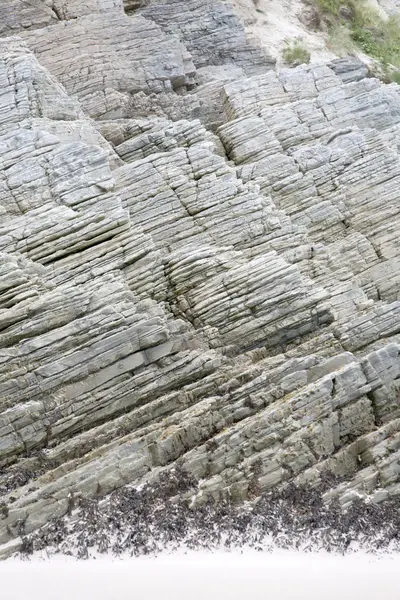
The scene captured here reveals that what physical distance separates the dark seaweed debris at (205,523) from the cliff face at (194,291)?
0.37 m

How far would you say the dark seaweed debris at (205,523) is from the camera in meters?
16.8

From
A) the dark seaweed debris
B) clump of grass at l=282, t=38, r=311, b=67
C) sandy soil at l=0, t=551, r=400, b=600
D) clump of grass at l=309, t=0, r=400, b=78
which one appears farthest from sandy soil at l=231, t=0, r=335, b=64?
sandy soil at l=0, t=551, r=400, b=600

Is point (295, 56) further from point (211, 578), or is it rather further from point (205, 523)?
point (211, 578)

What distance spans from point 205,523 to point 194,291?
6.56m

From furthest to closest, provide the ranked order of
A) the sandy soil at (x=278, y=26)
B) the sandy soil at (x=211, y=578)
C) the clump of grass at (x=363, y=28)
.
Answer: the clump of grass at (x=363, y=28), the sandy soil at (x=278, y=26), the sandy soil at (x=211, y=578)

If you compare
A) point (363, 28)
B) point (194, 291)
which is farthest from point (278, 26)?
point (194, 291)

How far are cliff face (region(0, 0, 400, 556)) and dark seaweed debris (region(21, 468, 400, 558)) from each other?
37 centimetres

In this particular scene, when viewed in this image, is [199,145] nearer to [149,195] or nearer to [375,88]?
[149,195]

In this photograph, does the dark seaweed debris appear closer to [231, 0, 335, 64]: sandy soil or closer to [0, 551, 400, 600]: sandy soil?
[0, 551, 400, 600]: sandy soil

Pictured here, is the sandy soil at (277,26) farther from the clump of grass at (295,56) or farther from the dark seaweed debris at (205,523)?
the dark seaweed debris at (205,523)

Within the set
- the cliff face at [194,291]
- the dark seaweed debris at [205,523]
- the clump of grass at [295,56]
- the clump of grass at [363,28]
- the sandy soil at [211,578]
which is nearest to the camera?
the sandy soil at [211,578]

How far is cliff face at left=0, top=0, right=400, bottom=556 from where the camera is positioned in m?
18.6

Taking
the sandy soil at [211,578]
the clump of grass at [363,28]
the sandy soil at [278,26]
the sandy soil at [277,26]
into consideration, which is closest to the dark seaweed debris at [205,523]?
the sandy soil at [211,578]

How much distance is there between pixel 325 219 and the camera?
2386cm
